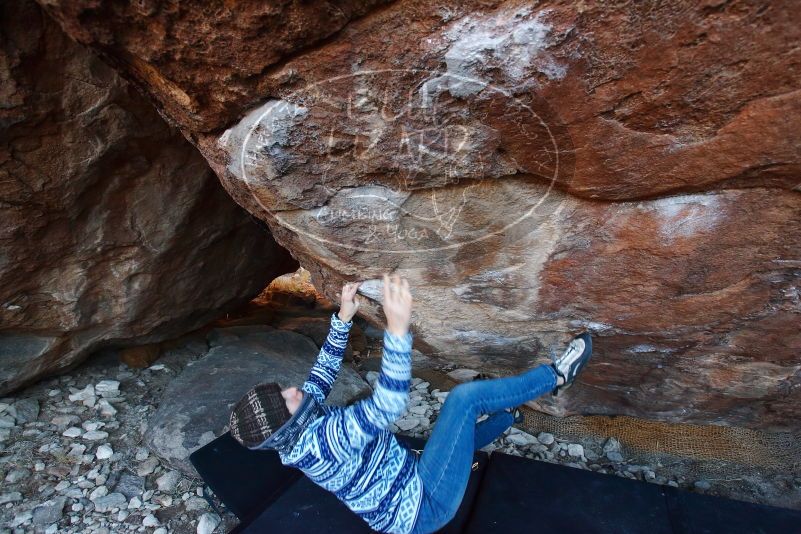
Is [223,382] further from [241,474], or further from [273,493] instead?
[273,493]

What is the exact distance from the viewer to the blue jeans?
5.47 feet

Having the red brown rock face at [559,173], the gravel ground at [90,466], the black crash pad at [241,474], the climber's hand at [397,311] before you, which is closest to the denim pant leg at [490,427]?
the red brown rock face at [559,173]

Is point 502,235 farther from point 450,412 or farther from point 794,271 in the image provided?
point 794,271

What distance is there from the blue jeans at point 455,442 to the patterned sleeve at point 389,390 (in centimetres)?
32

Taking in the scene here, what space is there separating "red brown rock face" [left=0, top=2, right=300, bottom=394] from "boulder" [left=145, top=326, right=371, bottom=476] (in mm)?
337

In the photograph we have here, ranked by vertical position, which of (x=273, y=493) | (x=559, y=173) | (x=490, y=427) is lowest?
(x=273, y=493)

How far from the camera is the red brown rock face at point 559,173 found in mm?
1274

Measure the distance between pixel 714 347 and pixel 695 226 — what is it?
0.63 m

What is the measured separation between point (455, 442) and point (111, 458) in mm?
1871

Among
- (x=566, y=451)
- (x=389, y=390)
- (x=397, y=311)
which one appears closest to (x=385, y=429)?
(x=389, y=390)

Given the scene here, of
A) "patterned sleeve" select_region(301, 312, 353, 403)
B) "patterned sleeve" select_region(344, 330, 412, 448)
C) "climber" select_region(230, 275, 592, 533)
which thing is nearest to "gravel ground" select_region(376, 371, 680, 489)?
"climber" select_region(230, 275, 592, 533)

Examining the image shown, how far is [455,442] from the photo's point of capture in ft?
5.64

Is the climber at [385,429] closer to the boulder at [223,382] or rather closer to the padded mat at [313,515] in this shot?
the padded mat at [313,515]

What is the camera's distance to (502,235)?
1.82 meters
